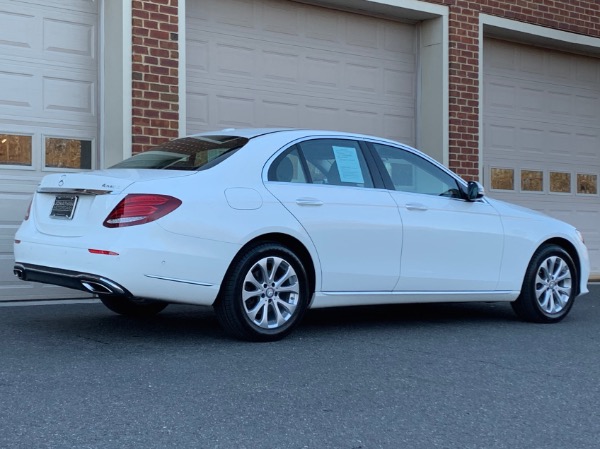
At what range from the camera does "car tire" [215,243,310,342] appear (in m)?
6.10

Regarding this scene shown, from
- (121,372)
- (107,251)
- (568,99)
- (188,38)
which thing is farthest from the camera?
(568,99)

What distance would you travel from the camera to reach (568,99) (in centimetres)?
1381

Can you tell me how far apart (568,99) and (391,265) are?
7.86 meters

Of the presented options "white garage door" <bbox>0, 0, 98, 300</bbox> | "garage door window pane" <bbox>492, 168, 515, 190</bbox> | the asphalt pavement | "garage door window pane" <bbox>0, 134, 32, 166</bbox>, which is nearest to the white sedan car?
the asphalt pavement

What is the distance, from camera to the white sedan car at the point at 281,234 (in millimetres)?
5848

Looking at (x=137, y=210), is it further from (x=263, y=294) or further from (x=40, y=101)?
(x=40, y=101)

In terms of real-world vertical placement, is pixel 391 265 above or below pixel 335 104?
below

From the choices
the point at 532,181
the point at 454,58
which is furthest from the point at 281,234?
the point at 532,181

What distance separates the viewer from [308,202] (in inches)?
256

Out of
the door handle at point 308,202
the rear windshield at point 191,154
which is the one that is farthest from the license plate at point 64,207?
the door handle at point 308,202

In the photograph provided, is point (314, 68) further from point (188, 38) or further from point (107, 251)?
point (107, 251)

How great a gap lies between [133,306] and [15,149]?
2.53 metres

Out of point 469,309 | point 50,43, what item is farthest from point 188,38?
point 469,309

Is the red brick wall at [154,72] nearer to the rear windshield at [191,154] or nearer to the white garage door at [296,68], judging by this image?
the white garage door at [296,68]
